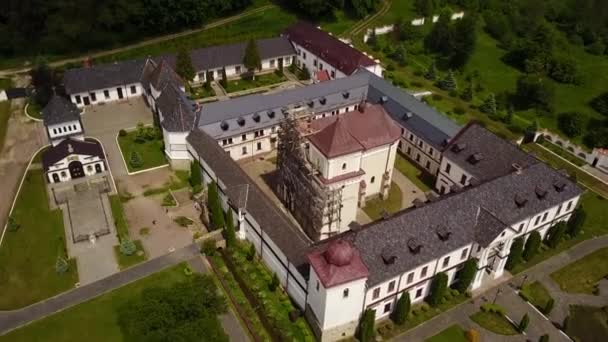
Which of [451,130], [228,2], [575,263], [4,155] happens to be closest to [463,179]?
[451,130]

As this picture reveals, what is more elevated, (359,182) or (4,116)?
(359,182)

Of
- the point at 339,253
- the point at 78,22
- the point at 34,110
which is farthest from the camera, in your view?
the point at 78,22

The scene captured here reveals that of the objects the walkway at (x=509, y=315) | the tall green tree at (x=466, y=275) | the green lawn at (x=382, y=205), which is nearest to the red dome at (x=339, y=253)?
the walkway at (x=509, y=315)

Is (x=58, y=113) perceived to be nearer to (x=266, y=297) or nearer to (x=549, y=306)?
(x=266, y=297)

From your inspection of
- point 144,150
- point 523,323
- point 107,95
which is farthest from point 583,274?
point 107,95

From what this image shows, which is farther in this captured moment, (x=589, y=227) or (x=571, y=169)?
(x=571, y=169)
